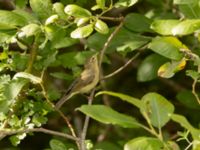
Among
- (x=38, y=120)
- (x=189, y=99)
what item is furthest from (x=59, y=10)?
(x=189, y=99)

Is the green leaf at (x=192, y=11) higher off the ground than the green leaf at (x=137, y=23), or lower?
higher

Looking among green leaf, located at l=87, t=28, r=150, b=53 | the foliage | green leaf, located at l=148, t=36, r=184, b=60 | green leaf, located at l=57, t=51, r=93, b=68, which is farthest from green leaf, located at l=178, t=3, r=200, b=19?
green leaf, located at l=57, t=51, r=93, b=68

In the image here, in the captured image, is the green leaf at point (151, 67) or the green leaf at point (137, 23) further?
the green leaf at point (151, 67)

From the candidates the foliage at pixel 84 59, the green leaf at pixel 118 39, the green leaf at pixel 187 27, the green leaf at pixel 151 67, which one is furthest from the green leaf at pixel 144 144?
the green leaf at pixel 151 67

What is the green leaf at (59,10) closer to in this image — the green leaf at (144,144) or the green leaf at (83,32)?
the green leaf at (83,32)

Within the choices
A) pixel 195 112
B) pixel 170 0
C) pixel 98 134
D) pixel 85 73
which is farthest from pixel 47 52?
pixel 98 134

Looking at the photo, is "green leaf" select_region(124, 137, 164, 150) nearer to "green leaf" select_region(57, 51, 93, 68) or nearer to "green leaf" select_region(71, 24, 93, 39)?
"green leaf" select_region(71, 24, 93, 39)
